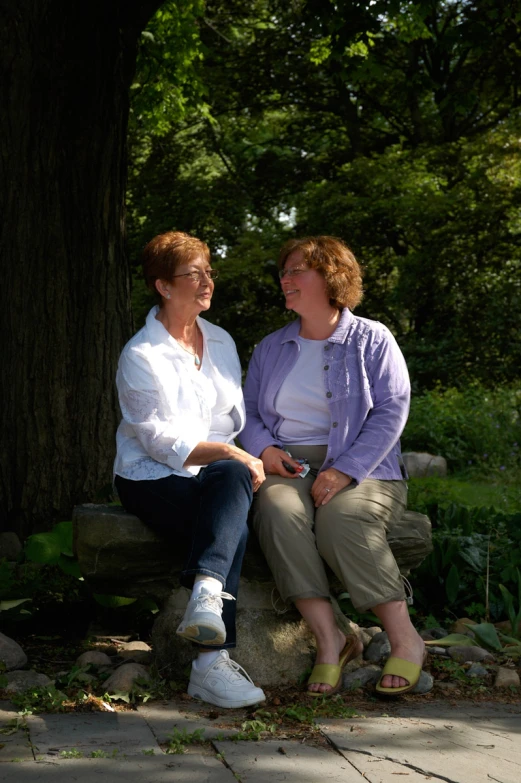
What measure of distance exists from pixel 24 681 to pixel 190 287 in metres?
1.71

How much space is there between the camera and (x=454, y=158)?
17.3 metres

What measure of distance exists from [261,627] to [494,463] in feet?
24.7

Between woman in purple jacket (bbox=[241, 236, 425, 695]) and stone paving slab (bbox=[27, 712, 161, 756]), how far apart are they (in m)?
0.79

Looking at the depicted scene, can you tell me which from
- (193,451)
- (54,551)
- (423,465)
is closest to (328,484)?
(193,451)

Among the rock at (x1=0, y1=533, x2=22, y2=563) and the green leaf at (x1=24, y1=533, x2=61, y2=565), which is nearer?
the green leaf at (x1=24, y1=533, x2=61, y2=565)

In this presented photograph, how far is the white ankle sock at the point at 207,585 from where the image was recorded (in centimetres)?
353

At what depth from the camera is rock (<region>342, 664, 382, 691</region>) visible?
381 cm

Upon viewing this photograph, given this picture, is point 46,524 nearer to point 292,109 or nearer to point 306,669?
point 306,669

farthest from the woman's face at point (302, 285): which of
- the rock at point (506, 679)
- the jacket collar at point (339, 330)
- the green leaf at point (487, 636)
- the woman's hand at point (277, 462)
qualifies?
the rock at point (506, 679)

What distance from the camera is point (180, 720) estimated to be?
3334 mm

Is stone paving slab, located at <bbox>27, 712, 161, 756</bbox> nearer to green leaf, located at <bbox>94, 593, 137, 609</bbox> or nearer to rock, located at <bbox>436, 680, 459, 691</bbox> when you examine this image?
green leaf, located at <bbox>94, 593, 137, 609</bbox>

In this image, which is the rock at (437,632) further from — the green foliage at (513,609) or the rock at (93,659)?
the rock at (93,659)

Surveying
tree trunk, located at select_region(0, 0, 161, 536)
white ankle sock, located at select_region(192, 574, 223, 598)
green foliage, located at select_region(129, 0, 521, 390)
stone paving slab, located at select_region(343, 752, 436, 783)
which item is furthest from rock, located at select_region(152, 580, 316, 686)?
green foliage, located at select_region(129, 0, 521, 390)

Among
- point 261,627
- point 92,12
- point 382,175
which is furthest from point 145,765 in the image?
point 382,175
